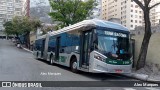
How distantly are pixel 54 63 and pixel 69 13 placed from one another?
42.7 feet

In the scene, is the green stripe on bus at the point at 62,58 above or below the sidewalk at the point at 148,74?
above

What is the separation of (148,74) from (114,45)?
11.0 ft

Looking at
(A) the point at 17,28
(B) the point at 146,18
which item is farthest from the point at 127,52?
(A) the point at 17,28

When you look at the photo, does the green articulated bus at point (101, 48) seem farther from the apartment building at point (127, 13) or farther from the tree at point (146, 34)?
the apartment building at point (127, 13)

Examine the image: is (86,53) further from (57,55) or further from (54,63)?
(54,63)

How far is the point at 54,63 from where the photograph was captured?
22.0m

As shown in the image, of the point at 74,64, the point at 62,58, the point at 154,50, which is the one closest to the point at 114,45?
the point at 74,64

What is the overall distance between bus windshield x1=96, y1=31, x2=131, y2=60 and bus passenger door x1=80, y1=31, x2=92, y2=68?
0.82m

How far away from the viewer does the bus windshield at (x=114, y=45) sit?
44.3 ft

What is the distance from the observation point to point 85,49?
48.0 feet

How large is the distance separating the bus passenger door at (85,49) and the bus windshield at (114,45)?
0.82 metres

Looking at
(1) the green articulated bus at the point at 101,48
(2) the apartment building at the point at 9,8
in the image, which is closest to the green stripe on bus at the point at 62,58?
(1) the green articulated bus at the point at 101,48

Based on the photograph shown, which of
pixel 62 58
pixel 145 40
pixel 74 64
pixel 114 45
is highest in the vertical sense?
pixel 145 40

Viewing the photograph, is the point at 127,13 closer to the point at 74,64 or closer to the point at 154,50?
the point at 154,50
